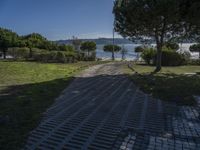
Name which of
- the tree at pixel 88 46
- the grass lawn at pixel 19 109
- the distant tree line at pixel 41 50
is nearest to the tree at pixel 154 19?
the grass lawn at pixel 19 109

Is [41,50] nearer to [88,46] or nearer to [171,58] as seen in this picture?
[171,58]

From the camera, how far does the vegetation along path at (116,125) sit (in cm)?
530

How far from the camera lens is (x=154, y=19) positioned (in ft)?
59.4

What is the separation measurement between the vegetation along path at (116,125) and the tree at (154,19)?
8422 millimetres

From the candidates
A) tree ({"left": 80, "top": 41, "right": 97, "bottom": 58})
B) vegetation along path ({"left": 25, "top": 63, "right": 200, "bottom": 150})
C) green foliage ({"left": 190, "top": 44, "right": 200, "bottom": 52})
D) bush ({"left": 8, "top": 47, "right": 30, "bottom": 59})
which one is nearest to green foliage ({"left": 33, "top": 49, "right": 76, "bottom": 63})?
bush ({"left": 8, "top": 47, "right": 30, "bottom": 59})

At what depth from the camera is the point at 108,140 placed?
5477 millimetres

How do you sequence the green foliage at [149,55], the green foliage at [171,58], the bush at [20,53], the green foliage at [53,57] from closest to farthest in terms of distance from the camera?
the green foliage at [171,58] < the green foliage at [53,57] < the green foliage at [149,55] < the bush at [20,53]

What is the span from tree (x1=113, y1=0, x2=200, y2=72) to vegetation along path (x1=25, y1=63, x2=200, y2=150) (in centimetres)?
842

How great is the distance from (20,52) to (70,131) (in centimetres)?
2779

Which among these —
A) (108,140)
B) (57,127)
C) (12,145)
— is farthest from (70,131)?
(12,145)

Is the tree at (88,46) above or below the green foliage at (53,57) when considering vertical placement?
above

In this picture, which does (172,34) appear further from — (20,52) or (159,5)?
(20,52)

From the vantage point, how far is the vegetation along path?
209 inches

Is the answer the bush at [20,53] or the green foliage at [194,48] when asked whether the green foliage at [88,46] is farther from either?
the bush at [20,53]
